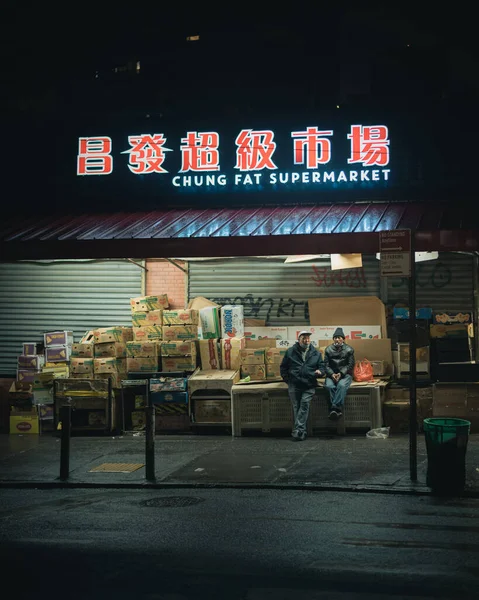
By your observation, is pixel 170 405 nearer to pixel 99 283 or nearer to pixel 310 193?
pixel 99 283

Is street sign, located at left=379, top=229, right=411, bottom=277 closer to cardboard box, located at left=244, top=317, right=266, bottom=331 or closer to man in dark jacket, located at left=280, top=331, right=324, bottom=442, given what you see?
man in dark jacket, located at left=280, top=331, right=324, bottom=442

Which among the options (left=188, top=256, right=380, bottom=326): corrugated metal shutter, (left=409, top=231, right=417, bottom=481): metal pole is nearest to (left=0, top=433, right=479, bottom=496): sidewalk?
(left=409, top=231, right=417, bottom=481): metal pole

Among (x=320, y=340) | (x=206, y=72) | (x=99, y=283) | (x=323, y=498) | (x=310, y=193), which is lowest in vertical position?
(x=323, y=498)

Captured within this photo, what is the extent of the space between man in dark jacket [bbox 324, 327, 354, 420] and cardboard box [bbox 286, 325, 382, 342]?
0.88 m

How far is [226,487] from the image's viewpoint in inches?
407

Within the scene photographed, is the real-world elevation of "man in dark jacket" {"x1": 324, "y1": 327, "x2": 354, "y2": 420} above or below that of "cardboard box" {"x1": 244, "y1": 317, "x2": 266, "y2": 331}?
below

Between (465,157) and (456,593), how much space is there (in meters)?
12.4

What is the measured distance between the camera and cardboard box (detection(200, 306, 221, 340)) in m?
15.6

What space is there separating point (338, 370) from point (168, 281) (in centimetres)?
467

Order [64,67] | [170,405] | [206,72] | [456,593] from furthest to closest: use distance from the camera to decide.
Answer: [64,67]
[206,72]
[170,405]
[456,593]

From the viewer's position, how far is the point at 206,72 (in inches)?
808

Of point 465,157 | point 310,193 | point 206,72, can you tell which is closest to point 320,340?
point 310,193

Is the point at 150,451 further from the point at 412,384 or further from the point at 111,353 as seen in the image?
the point at 111,353

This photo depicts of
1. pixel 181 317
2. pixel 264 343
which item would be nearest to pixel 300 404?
pixel 264 343
